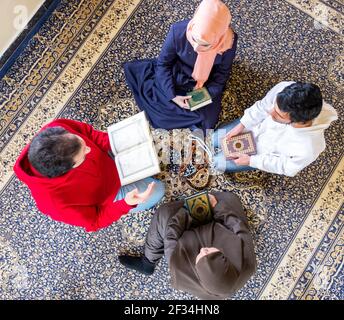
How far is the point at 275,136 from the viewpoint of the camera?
1.71 m

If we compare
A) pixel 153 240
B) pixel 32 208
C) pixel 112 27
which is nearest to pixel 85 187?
pixel 153 240

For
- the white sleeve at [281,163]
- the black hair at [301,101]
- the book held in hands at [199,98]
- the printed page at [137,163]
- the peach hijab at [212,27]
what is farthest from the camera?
the book held in hands at [199,98]

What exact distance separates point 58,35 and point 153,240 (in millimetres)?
1229

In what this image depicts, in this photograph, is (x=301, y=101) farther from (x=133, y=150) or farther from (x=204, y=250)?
(x=133, y=150)

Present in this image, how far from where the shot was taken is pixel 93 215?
1.62 metres

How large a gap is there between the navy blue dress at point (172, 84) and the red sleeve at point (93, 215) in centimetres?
62

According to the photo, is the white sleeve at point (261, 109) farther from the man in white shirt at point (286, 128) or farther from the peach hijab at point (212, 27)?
the peach hijab at point (212, 27)

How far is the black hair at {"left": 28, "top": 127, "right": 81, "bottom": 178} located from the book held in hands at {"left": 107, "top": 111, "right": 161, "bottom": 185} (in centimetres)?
50

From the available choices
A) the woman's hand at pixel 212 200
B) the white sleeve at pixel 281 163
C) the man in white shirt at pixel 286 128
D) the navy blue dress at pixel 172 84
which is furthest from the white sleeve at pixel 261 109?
the woman's hand at pixel 212 200

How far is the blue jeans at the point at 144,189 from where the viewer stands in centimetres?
188

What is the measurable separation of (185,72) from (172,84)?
0.09 metres

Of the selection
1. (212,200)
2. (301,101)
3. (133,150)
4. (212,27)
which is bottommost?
(212,200)

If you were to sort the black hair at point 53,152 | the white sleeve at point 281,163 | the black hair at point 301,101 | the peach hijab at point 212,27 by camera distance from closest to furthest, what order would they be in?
the black hair at point 53,152 < the black hair at point 301,101 < the peach hijab at point 212,27 < the white sleeve at point 281,163

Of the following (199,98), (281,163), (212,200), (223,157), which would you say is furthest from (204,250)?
(199,98)
